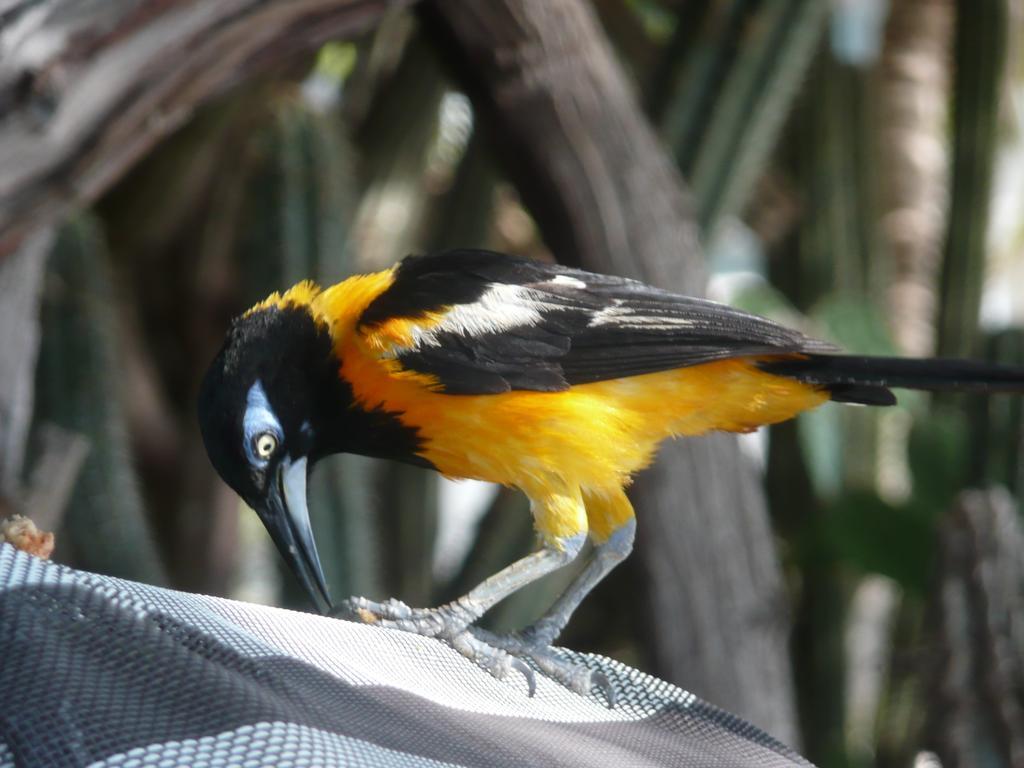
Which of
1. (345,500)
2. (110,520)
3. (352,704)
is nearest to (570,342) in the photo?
(352,704)

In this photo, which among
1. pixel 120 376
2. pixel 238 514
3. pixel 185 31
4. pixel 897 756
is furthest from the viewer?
pixel 238 514

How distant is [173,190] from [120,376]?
794 mm

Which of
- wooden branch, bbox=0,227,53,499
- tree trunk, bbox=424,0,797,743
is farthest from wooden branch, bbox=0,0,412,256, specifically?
tree trunk, bbox=424,0,797,743

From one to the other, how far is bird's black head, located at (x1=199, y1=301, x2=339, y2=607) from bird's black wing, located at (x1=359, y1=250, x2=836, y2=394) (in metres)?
0.14

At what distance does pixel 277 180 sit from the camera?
13.6 feet

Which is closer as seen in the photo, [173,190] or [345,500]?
[345,500]

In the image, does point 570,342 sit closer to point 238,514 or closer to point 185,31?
point 185,31

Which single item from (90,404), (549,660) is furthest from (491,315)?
(90,404)

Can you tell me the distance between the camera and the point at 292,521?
235 cm

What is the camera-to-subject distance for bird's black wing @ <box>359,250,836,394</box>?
2.32 metres

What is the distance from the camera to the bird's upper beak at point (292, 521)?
2.32 metres

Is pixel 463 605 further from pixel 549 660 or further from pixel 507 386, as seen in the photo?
pixel 507 386

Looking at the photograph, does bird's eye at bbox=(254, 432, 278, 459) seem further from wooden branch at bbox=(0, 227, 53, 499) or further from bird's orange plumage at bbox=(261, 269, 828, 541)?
wooden branch at bbox=(0, 227, 53, 499)

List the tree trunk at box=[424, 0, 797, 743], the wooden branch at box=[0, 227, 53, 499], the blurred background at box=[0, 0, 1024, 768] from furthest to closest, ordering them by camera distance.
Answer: the tree trunk at box=[424, 0, 797, 743]
the blurred background at box=[0, 0, 1024, 768]
the wooden branch at box=[0, 227, 53, 499]
